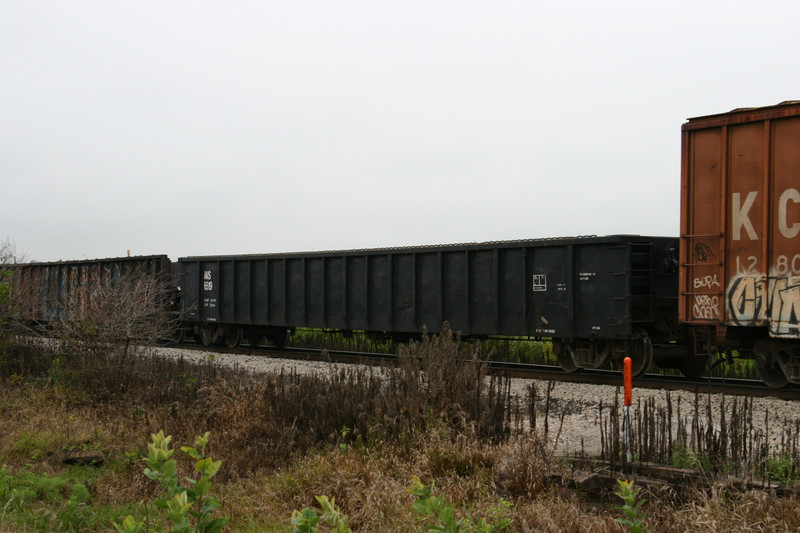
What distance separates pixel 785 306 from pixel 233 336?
1586cm

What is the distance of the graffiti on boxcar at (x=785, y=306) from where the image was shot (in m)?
9.57

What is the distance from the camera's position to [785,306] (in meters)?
9.70

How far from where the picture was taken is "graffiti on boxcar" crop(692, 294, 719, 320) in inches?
414

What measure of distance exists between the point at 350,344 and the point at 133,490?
13733 mm

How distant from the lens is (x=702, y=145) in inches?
432

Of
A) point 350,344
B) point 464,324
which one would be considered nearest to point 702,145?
point 464,324

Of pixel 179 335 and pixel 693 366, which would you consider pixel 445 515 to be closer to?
pixel 693 366

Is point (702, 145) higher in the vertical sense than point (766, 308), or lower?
higher

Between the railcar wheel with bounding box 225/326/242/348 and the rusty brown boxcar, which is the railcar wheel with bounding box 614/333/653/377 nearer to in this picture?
the rusty brown boxcar

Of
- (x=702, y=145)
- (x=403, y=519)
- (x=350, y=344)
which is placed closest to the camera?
(x=403, y=519)

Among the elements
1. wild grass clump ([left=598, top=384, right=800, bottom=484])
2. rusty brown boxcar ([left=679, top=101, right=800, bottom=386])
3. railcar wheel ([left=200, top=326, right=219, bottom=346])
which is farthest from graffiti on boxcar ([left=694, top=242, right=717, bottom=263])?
railcar wheel ([left=200, top=326, right=219, bottom=346])

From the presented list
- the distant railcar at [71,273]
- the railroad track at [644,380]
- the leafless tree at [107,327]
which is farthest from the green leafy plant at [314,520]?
the distant railcar at [71,273]

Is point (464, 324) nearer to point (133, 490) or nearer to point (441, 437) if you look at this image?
point (441, 437)

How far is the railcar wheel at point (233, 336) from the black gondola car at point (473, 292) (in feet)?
0.18
